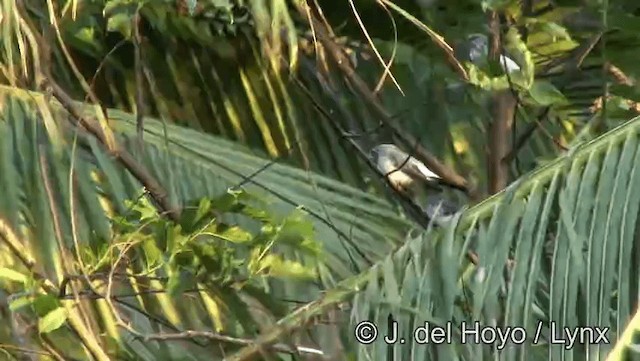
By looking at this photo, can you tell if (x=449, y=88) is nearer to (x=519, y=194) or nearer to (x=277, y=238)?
(x=277, y=238)

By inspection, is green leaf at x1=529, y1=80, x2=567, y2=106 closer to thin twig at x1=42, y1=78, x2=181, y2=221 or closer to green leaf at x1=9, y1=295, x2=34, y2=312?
thin twig at x1=42, y1=78, x2=181, y2=221

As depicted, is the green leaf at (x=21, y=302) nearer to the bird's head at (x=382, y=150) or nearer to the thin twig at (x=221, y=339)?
the thin twig at (x=221, y=339)

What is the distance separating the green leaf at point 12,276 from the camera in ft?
4.30

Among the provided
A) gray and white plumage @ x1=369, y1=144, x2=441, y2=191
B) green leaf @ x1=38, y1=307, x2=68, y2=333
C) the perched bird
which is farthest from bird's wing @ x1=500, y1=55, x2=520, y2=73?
green leaf @ x1=38, y1=307, x2=68, y2=333

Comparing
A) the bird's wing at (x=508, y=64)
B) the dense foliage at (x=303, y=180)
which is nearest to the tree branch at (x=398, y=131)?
the dense foliage at (x=303, y=180)

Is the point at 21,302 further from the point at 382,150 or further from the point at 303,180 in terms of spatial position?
the point at 382,150

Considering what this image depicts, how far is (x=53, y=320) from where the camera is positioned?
126 centimetres

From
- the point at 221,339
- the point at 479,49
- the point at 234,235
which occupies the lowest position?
the point at 221,339

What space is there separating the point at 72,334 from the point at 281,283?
29 cm

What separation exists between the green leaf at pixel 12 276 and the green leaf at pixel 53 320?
0.06 metres

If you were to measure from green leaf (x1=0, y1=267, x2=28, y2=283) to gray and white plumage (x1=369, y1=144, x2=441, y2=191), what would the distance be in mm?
732

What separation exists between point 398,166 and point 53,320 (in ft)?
2.64

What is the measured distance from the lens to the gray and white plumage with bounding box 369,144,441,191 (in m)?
1.96

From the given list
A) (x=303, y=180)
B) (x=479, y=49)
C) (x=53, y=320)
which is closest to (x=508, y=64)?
(x=479, y=49)
